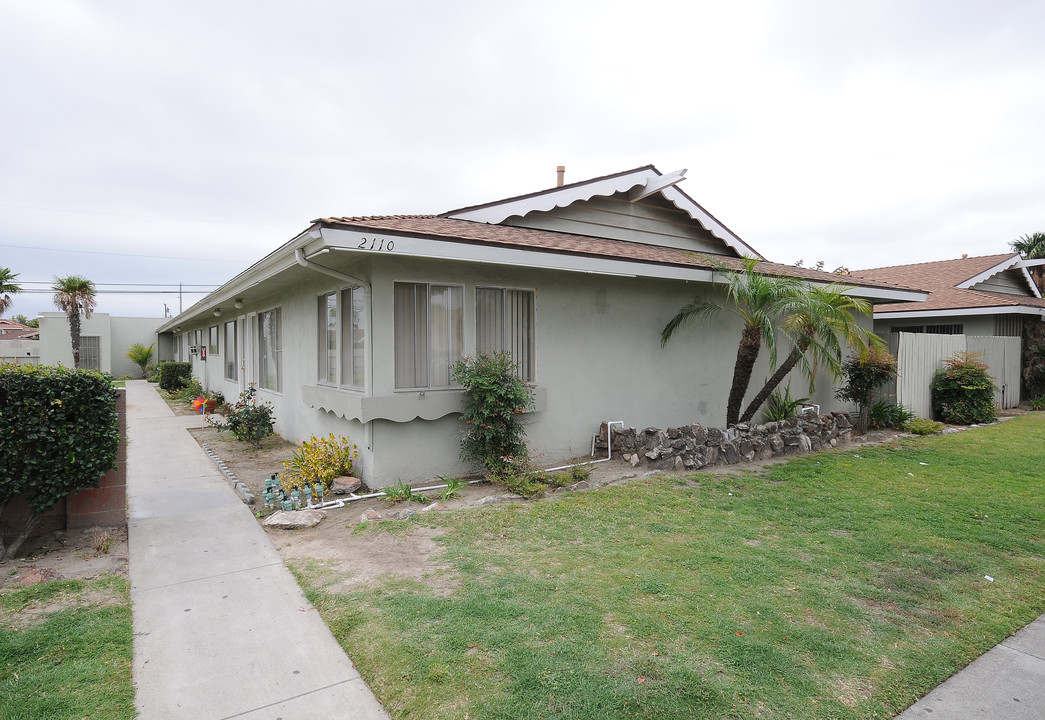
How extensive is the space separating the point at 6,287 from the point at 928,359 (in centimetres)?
3520

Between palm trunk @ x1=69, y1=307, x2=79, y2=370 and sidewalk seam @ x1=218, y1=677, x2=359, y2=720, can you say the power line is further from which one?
sidewalk seam @ x1=218, y1=677, x2=359, y2=720

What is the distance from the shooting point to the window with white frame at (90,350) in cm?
2861

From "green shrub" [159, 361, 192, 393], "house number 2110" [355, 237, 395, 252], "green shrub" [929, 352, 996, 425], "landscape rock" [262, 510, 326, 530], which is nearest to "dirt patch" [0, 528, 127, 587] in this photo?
"landscape rock" [262, 510, 326, 530]

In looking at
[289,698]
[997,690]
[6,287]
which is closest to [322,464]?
[289,698]

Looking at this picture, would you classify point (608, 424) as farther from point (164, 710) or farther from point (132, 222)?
point (132, 222)

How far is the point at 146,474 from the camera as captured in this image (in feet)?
24.1

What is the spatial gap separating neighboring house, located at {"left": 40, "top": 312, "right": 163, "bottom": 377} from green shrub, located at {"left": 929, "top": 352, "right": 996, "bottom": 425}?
33.1m

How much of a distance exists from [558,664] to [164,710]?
188 cm

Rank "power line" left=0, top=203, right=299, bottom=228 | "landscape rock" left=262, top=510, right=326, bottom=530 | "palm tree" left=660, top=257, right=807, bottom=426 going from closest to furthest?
"landscape rock" left=262, top=510, right=326, bottom=530 < "palm tree" left=660, top=257, right=807, bottom=426 < "power line" left=0, top=203, right=299, bottom=228

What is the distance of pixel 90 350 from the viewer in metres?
28.9

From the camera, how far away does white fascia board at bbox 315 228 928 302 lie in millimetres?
5316

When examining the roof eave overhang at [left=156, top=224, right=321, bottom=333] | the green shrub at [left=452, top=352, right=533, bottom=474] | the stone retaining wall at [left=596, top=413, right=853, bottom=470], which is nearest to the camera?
the roof eave overhang at [left=156, top=224, right=321, bottom=333]

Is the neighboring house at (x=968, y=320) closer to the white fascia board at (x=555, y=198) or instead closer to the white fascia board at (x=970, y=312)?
the white fascia board at (x=970, y=312)

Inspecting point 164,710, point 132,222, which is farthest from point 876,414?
point 132,222
